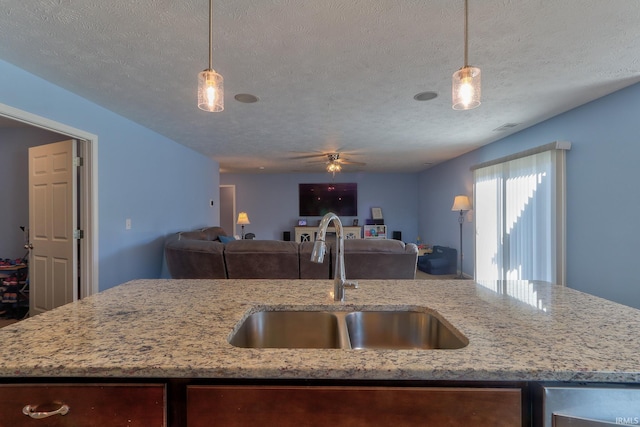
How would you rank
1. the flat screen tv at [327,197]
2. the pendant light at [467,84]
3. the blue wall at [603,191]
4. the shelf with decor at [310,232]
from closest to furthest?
the pendant light at [467,84] < the blue wall at [603,191] < the shelf with decor at [310,232] < the flat screen tv at [327,197]

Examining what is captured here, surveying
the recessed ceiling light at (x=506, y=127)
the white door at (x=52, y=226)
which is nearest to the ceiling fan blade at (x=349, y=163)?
the recessed ceiling light at (x=506, y=127)

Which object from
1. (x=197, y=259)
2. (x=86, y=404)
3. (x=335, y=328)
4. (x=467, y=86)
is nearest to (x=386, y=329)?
(x=335, y=328)

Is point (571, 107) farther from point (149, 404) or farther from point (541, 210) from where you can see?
point (149, 404)

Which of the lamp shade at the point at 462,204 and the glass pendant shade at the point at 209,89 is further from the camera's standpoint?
the lamp shade at the point at 462,204

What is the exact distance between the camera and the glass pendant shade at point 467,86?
130cm

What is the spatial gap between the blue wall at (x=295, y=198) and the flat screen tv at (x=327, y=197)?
0.52ft

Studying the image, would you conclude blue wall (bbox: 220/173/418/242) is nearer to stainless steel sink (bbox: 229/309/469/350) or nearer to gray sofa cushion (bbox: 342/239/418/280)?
gray sofa cushion (bbox: 342/239/418/280)

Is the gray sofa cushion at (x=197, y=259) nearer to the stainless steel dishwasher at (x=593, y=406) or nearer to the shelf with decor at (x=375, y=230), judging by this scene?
the stainless steel dishwasher at (x=593, y=406)

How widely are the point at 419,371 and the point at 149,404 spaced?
64cm

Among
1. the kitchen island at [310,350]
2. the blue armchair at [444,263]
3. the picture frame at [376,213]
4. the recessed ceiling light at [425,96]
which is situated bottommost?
the blue armchair at [444,263]

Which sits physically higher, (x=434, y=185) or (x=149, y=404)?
(x=434, y=185)

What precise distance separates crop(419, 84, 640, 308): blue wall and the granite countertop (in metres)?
1.96

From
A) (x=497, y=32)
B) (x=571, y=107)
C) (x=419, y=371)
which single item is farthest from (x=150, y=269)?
(x=571, y=107)

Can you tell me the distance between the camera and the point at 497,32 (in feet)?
5.62
